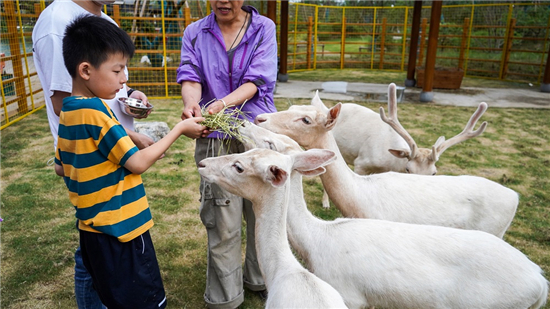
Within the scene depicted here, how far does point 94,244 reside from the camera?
2082mm

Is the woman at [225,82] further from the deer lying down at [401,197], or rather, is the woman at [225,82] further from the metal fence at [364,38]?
the metal fence at [364,38]

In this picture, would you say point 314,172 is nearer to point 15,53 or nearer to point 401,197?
point 401,197

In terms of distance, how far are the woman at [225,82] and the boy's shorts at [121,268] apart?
0.81 meters

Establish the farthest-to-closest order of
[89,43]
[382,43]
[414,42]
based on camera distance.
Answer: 1. [382,43]
2. [414,42]
3. [89,43]

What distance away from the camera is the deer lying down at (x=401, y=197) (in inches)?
123

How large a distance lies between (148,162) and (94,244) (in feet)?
1.69

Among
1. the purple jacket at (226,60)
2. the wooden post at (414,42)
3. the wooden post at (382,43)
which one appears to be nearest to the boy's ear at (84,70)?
the purple jacket at (226,60)

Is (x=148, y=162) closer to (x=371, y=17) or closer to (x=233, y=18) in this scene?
(x=233, y=18)

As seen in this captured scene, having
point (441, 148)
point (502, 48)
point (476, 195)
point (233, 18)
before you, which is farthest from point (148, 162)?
point (502, 48)

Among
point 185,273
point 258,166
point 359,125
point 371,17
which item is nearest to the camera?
point 258,166

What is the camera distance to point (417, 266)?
2.36 meters

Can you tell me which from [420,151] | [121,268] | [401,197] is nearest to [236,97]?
[121,268]

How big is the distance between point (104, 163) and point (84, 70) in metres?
0.46

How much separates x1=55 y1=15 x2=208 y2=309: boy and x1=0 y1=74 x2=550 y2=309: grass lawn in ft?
4.43
